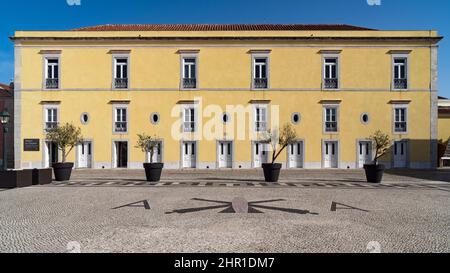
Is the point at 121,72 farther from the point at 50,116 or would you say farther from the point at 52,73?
the point at 50,116

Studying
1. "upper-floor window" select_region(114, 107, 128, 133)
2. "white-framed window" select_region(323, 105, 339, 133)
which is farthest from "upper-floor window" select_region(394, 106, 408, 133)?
"upper-floor window" select_region(114, 107, 128, 133)

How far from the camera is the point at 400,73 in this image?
21.7m

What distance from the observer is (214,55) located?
21672 mm

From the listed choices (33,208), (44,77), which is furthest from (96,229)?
(44,77)

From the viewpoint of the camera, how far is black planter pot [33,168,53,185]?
1252 centimetres

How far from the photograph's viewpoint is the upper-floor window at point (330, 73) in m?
21.7

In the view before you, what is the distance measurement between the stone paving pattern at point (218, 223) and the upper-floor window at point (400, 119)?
1285 centimetres

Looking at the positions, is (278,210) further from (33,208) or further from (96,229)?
(33,208)

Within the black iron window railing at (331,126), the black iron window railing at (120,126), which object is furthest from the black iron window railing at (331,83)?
the black iron window railing at (120,126)

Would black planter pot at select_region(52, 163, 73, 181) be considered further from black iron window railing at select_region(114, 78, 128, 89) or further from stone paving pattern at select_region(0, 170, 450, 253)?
black iron window railing at select_region(114, 78, 128, 89)

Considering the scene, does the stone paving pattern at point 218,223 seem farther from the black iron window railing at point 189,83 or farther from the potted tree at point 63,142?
the black iron window railing at point 189,83

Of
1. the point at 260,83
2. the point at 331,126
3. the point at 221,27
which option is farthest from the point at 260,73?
the point at 331,126
